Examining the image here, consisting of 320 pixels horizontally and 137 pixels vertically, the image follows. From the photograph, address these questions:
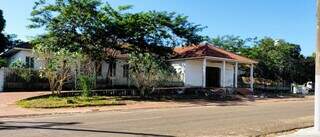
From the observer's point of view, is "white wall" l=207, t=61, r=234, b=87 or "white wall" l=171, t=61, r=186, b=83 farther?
"white wall" l=207, t=61, r=234, b=87

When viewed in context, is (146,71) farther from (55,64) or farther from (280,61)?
(280,61)

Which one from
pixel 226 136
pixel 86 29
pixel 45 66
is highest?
pixel 86 29

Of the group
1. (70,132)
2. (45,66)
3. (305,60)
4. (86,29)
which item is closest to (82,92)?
(45,66)

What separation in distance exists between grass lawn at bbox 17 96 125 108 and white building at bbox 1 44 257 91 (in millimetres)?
12602

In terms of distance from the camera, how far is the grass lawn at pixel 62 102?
91.0 ft

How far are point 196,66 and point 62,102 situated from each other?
64.7ft

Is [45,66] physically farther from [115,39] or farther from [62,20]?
[115,39]

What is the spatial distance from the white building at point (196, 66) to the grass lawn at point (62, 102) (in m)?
12.6

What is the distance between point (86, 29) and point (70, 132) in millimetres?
22944

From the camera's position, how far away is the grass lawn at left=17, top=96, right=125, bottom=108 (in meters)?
27.7

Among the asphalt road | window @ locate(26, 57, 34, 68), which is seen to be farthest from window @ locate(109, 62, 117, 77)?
the asphalt road

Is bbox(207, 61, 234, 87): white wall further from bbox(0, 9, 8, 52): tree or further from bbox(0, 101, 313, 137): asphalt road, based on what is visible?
bbox(0, 101, 313, 137): asphalt road

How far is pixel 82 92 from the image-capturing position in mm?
34000

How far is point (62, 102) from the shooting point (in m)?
29.2
